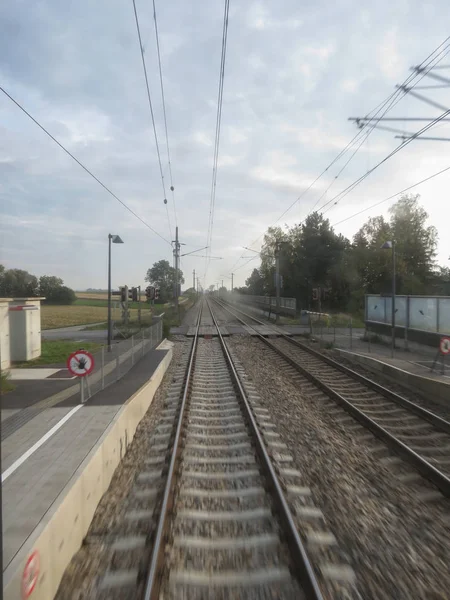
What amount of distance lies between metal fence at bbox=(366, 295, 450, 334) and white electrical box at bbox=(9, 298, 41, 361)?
17.3m

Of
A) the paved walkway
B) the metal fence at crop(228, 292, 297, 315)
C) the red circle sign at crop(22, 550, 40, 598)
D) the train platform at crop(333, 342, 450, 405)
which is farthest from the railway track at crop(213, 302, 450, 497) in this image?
the metal fence at crop(228, 292, 297, 315)

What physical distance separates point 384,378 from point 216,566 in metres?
11.6

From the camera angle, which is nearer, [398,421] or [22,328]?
[398,421]

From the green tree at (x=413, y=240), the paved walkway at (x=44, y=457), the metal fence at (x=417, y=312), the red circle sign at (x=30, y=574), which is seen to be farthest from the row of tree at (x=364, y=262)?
the red circle sign at (x=30, y=574)

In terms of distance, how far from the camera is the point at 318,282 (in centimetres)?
5491

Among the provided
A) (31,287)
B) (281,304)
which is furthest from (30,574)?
(281,304)

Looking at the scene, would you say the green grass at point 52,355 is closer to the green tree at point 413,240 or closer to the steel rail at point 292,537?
the steel rail at point 292,537

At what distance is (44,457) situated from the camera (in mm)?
5906

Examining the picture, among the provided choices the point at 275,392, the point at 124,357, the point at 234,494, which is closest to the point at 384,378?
the point at 275,392

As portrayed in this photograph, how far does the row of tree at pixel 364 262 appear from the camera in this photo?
49.4 m

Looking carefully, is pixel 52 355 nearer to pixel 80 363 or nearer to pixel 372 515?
pixel 80 363

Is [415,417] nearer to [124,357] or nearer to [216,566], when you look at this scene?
[216,566]

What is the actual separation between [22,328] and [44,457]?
1095cm

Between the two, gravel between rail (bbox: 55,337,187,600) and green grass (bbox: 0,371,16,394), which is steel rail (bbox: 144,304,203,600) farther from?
green grass (bbox: 0,371,16,394)
